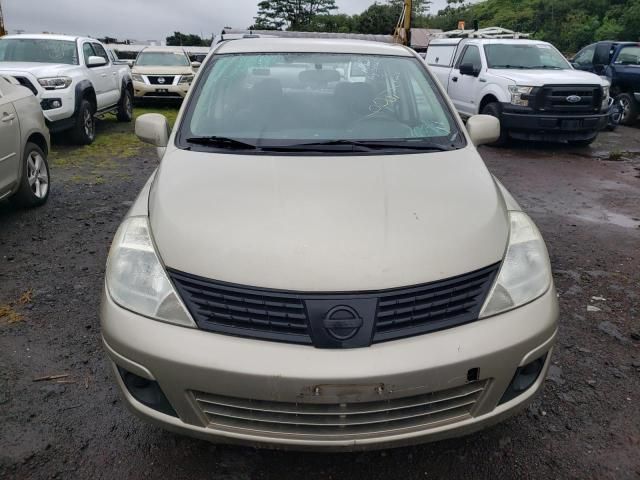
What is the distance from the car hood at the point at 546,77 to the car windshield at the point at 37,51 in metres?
7.38

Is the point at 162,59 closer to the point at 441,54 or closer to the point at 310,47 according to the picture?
the point at 441,54

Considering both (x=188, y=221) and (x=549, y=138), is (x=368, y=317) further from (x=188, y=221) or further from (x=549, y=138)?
(x=549, y=138)

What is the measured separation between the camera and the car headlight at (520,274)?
1.97 m

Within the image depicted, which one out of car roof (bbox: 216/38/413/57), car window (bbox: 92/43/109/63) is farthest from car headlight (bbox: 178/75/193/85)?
car roof (bbox: 216/38/413/57)

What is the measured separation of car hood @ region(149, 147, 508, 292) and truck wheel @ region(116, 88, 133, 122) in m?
9.55

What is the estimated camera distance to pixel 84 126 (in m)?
8.73

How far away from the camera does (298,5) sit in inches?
2938

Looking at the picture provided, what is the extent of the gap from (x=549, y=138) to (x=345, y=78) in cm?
684

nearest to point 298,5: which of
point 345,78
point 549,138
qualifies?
point 549,138

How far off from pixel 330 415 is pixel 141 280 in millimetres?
867

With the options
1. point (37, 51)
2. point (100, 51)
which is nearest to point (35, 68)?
point (37, 51)

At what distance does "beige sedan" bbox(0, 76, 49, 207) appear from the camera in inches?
186

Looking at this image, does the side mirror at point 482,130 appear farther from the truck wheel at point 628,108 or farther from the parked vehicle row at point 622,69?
the truck wheel at point 628,108

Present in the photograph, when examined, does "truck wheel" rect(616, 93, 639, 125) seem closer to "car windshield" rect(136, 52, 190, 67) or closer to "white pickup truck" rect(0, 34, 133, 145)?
"car windshield" rect(136, 52, 190, 67)
